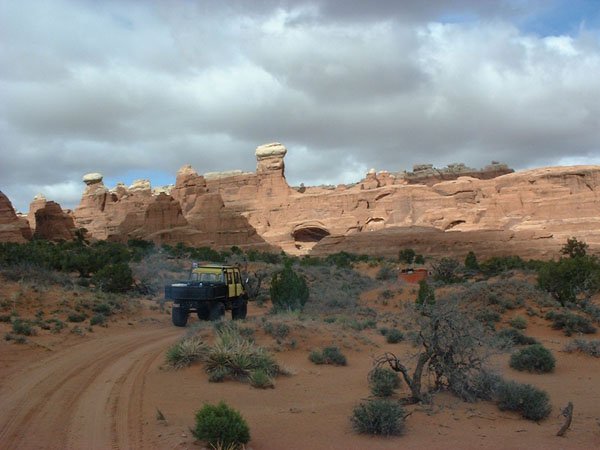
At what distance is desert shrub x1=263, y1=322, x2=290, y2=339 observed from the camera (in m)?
13.8

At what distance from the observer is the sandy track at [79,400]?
6.50 metres


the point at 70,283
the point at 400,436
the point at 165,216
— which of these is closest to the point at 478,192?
the point at 165,216

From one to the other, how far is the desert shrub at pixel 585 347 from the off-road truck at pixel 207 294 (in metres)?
9.84

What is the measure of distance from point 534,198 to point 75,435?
A: 253 feet

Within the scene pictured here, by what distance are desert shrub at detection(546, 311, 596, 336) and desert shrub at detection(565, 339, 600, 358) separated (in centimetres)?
353

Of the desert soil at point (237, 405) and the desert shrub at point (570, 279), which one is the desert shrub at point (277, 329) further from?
the desert shrub at point (570, 279)

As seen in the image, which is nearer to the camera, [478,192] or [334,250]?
[334,250]

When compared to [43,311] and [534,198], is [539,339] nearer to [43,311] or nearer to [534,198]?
[43,311]

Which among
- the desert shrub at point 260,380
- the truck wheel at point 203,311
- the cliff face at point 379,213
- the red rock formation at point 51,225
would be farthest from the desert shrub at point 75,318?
the red rock formation at point 51,225

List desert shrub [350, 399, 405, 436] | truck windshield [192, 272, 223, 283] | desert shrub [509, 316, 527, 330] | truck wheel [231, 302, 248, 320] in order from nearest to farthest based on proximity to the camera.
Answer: desert shrub [350, 399, 405, 436] < desert shrub [509, 316, 527, 330] < truck windshield [192, 272, 223, 283] < truck wheel [231, 302, 248, 320]

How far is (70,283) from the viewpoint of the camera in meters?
24.0

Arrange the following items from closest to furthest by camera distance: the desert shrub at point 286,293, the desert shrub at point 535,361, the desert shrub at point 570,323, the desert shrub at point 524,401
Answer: the desert shrub at point 524,401 → the desert shrub at point 535,361 → the desert shrub at point 570,323 → the desert shrub at point 286,293

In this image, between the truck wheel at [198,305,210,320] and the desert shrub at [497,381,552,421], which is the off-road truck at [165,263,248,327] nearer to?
the truck wheel at [198,305,210,320]

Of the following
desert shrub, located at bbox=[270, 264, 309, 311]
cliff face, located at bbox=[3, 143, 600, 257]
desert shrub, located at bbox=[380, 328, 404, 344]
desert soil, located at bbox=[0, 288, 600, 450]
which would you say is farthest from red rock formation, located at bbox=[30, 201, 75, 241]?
desert shrub, located at bbox=[380, 328, 404, 344]
